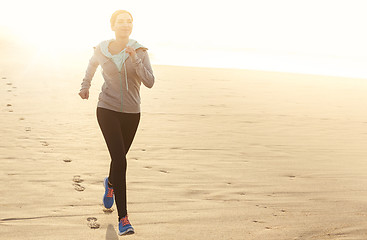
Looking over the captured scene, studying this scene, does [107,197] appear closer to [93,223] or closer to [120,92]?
A: [93,223]

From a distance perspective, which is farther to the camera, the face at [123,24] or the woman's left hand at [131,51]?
the face at [123,24]

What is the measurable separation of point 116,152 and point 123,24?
1115 mm

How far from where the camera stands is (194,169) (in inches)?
297

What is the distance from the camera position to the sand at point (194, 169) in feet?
17.2

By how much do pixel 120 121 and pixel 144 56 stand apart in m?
0.60

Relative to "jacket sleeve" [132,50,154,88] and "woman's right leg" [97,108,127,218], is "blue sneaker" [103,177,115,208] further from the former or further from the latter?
"jacket sleeve" [132,50,154,88]

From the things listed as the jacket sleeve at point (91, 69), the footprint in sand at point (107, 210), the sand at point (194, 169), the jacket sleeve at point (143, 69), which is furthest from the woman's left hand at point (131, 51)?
the footprint in sand at point (107, 210)

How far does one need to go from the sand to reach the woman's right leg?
1.15ft

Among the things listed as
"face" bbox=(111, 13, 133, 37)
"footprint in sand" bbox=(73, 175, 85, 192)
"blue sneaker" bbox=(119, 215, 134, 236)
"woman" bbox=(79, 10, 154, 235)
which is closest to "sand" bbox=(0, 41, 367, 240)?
"footprint in sand" bbox=(73, 175, 85, 192)

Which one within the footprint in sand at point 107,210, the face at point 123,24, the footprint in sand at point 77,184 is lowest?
the footprint in sand at point 77,184

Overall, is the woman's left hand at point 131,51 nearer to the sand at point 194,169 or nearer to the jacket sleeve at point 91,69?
the jacket sleeve at point 91,69

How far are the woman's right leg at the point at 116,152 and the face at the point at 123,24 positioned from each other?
2.27 feet

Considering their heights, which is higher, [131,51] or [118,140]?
[131,51]

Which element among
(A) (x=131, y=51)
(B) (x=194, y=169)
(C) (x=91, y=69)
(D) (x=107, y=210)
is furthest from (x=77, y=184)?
(A) (x=131, y=51)
